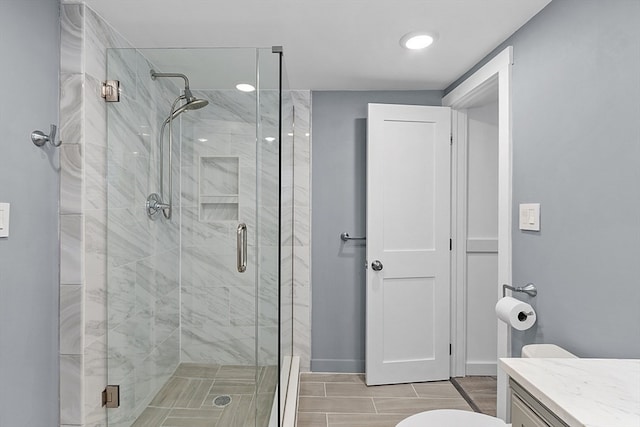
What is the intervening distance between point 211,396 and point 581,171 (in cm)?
190

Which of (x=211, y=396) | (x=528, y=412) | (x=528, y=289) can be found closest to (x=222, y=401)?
(x=211, y=396)

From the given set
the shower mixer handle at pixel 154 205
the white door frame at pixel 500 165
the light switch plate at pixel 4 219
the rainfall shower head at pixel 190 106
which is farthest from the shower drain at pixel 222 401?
the white door frame at pixel 500 165

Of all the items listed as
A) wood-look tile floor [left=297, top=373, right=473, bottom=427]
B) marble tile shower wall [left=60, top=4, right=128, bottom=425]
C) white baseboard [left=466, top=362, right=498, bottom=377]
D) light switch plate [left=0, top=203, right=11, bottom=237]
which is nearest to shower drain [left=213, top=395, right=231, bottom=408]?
marble tile shower wall [left=60, top=4, right=128, bottom=425]

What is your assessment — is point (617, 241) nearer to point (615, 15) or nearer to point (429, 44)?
point (615, 15)

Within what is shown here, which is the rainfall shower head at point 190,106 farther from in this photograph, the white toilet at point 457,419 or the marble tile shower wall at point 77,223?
the white toilet at point 457,419

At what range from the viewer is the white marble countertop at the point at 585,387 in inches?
35.1

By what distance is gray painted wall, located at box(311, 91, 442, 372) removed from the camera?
3.26 meters

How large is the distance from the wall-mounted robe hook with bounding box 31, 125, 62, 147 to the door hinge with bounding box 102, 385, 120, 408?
1192mm

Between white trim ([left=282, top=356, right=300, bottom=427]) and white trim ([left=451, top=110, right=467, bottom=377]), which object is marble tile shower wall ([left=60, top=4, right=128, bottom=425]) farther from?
white trim ([left=451, top=110, right=467, bottom=377])

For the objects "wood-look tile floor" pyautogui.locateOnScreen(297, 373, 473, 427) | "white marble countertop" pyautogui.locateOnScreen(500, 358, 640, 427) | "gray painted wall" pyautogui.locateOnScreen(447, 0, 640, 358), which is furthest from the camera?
"wood-look tile floor" pyautogui.locateOnScreen(297, 373, 473, 427)

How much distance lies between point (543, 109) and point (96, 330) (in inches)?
92.3

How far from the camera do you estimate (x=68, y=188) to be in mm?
1803

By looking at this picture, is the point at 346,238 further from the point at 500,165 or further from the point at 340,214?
the point at 500,165

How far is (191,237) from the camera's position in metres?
Result: 1.89
